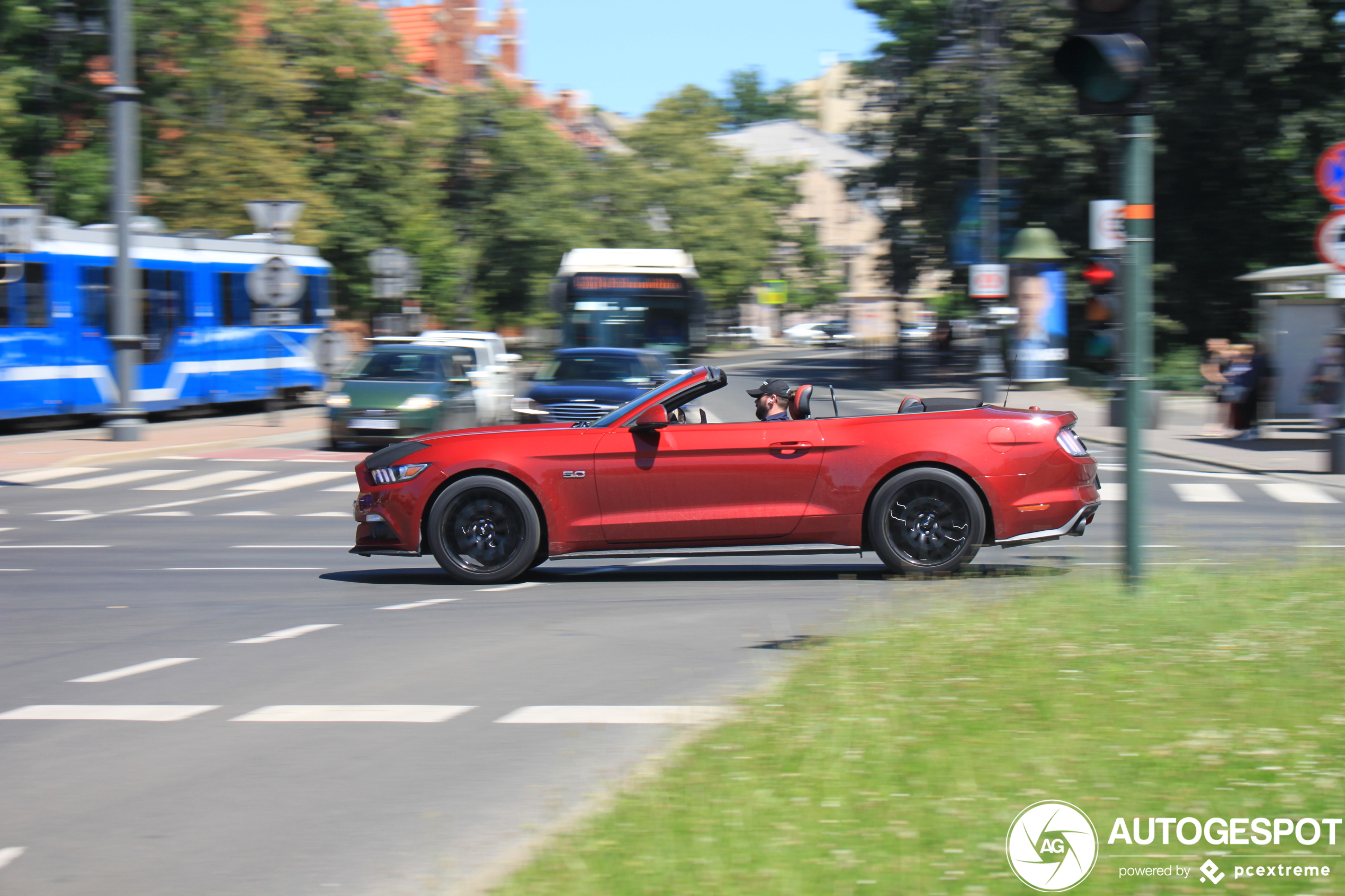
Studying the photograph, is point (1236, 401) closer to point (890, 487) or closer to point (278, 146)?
point (890, 487)

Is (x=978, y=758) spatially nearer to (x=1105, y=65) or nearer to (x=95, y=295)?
(x=1105, y=65)

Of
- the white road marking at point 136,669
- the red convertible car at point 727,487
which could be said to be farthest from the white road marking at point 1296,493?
the white road marking at point 136,669

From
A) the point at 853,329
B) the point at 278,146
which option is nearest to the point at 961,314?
the point at 278,146

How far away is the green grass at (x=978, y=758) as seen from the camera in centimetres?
396

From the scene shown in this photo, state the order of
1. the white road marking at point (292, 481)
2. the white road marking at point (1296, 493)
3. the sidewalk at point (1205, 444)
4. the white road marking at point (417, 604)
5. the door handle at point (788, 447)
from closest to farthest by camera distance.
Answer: the white road marking at point (417, 604)
the door handle at point (788, 447)
the white road marking at point (1296, 493)
the white road marking at point (292, 481)
the sidewalk at point (1205, 444)

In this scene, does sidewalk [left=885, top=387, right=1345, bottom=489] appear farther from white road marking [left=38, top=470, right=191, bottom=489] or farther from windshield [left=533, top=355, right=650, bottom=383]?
white road marking [left=38, top=470, right=191, bottom=489]

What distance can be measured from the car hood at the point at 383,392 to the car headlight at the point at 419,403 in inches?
2.1

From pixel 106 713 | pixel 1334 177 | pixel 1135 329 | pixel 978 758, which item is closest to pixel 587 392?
pixel 1334 177

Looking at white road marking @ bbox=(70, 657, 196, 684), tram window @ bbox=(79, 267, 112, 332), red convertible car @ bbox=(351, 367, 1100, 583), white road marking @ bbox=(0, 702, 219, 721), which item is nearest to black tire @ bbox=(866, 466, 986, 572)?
red convertible car @ bbox=(351, 367, 1100, 583)

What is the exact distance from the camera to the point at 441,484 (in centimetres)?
1003

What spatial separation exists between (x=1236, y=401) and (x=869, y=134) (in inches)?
898

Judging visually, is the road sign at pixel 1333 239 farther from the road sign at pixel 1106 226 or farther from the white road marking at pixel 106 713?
the white road marking at pixel 106 713

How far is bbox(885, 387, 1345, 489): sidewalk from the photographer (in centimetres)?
1945

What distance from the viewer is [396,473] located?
1016 centimetres
